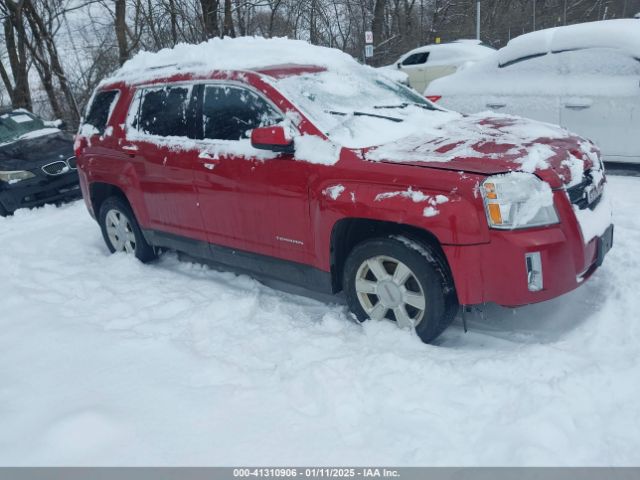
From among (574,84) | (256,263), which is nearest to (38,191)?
(256,263)

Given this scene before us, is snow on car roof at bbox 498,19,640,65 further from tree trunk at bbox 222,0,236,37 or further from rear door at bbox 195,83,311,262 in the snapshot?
tree trunk at bbox 222,0,236,37

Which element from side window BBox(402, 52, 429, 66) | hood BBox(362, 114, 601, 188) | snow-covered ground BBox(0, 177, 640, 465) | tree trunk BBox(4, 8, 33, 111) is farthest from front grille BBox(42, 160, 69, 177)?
side window BBox(402, 52, 429, 66)

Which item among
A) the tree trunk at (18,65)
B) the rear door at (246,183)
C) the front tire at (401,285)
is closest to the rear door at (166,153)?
the rear door at (246,183)

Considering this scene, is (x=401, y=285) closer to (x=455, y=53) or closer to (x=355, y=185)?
(x=355, y=185)

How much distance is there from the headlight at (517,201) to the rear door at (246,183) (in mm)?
1190

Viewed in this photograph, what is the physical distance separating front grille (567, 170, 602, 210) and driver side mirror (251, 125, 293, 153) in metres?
1.71

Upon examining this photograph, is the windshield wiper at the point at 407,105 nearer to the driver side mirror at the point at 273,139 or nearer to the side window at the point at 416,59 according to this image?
the driver side mirror at the point at 273,139

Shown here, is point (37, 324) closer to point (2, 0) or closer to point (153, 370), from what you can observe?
point (153, 370)

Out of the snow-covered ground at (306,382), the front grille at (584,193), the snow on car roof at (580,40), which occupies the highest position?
the snow on car roof at (580,40)

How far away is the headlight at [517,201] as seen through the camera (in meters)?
2.78

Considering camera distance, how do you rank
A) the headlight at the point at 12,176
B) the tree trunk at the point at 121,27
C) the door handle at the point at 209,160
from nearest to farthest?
the door handle at the point at 209,160, the headlight at the point at 12,176, the tree trunk at the point at 121,27

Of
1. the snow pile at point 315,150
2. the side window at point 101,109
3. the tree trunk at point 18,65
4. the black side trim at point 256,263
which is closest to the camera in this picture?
the snow pile at point 315,150

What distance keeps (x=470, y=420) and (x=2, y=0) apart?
1625cm

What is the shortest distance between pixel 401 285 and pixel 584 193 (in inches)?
47.5
